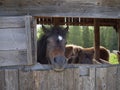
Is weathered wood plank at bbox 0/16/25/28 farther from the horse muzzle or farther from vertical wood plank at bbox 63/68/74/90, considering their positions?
vertical wood plank at bbox 63/68/74/90

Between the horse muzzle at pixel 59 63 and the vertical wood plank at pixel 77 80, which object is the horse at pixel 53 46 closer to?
the horse muzzle at pixel 59 63

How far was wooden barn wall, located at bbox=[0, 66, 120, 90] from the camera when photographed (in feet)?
12.8

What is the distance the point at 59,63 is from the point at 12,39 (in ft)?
2.29

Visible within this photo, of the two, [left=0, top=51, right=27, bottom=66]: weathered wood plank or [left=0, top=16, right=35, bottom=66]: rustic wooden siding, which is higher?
[left=0, top=16, right=35, bottom=66]: rustic wooden siding

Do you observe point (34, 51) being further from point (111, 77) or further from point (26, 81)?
point (111, 77)

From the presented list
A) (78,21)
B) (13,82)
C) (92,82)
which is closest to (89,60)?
(78,21)

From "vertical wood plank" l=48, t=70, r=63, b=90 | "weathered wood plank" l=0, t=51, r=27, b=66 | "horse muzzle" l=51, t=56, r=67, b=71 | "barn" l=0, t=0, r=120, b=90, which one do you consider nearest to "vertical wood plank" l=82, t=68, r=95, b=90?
"barn" l=0, t=0, r=120, b=90

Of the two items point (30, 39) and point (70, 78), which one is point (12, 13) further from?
point (70, 78)

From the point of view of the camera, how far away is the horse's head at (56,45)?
3.80 meters

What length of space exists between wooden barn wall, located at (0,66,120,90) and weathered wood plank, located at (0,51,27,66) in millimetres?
178

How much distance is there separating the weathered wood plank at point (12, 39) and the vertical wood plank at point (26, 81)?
1.32 ft

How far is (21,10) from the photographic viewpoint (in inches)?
154

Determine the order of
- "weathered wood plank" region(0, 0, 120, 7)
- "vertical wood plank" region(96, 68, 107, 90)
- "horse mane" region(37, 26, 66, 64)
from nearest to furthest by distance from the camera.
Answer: "weathered wood plank" region(0, 0, 120, 7) → "vertical wood plank" region(96, 68, 107, 90) → "horse mane" region(37, 26, 66, 64)

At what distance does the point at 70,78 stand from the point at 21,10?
1184mm
